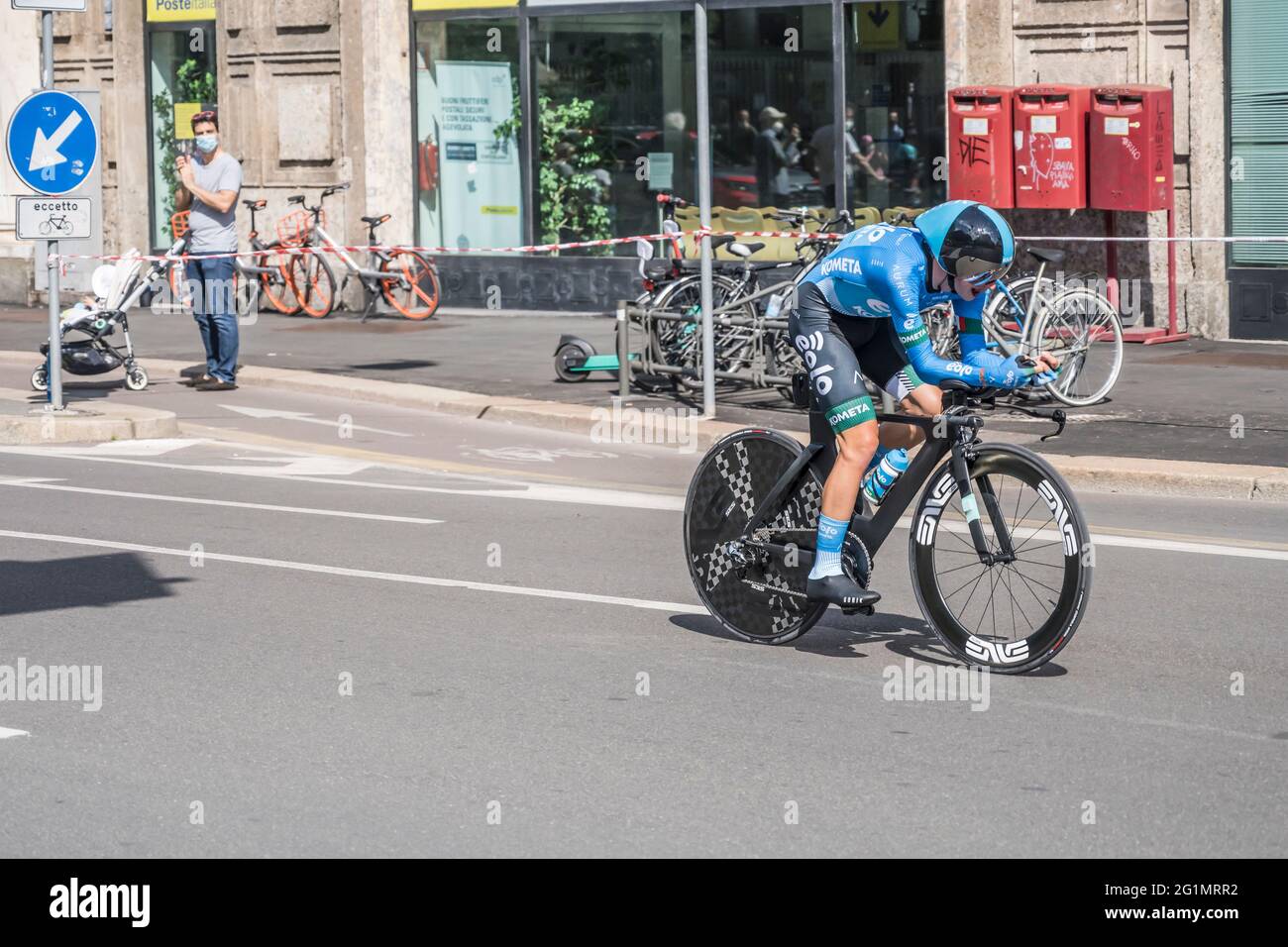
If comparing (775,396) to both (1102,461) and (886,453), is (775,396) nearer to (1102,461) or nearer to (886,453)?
(1102,461)

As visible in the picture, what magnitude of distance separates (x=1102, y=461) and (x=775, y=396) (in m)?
3.56

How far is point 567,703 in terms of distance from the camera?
653 cm

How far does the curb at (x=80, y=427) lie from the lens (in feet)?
43.7

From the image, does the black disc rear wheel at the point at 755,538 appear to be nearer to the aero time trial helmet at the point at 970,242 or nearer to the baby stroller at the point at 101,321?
the aero time trial helmet at the point at 970,242

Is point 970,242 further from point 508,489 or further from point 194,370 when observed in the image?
point 194,370

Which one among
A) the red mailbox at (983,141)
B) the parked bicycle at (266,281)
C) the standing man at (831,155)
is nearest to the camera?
the red mailbox at (983,141)

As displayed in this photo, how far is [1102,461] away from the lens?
451 inches

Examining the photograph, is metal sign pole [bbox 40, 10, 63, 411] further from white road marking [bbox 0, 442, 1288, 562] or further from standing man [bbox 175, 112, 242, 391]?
standing man [bbox 175, 112, 242, 391]

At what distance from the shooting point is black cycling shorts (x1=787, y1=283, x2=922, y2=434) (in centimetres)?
688

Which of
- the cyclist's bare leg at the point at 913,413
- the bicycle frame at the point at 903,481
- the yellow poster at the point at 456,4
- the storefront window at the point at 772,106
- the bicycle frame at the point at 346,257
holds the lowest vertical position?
the bicycle frame at the point at 903,481

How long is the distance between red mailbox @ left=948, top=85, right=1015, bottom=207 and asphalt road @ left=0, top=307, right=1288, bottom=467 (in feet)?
6.36

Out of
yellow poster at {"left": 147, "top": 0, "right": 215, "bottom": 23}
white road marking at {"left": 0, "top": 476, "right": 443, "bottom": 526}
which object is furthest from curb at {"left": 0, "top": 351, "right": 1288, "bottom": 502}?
yellow poster at {"left": 147, "top": 0, "right": 215, "bottom": 23}

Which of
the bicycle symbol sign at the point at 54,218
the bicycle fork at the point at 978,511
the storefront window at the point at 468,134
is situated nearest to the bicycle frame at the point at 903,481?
the bicycle fork at the point at 978,511
